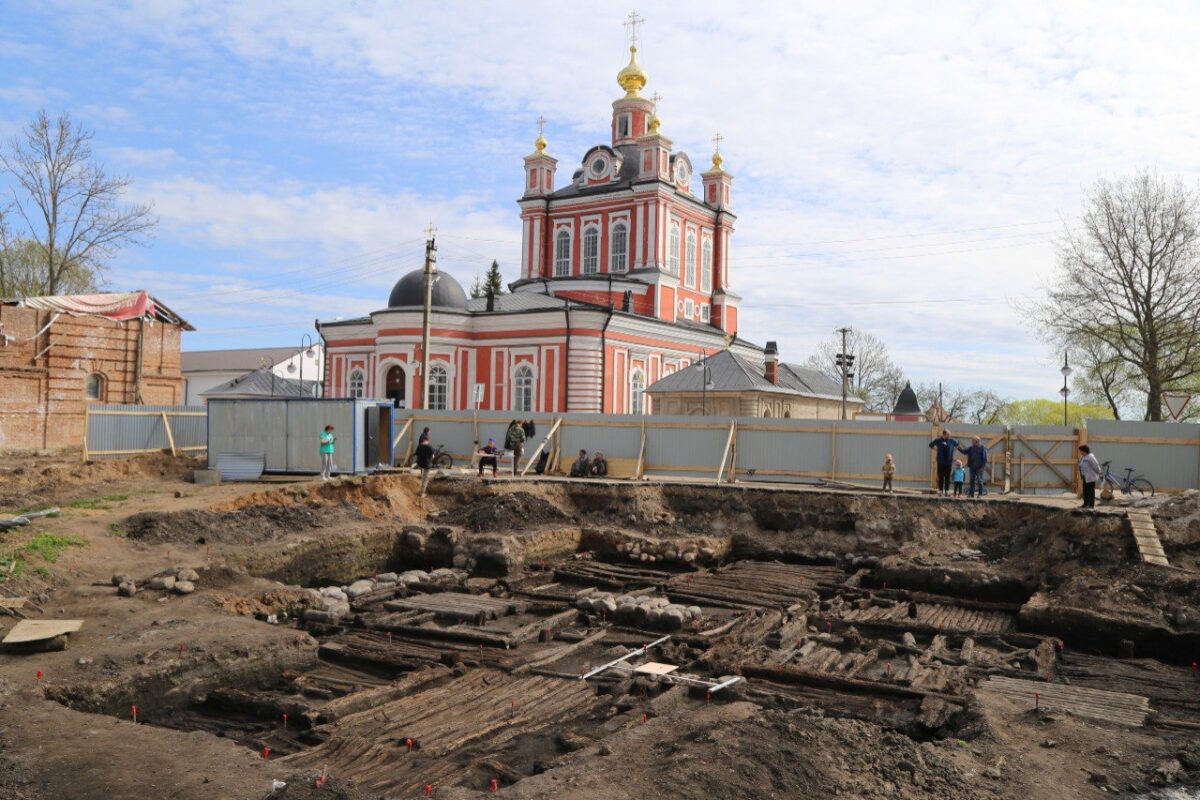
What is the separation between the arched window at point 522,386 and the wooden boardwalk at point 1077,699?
28.5m

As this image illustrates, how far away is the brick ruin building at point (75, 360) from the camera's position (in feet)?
93.8

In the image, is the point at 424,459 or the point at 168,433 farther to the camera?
the point at 168,433

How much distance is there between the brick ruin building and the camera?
93.8ft

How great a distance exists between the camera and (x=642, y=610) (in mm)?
13203

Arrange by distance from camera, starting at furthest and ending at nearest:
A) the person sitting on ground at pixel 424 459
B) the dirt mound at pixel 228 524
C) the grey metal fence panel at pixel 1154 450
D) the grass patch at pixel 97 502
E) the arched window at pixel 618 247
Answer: the arched window at pixel 618 247
the person sitting on ground at pixel 424 459
the grey metal fence panel at pixel 1154 450
the grass patch at pixel 97 502
the dirt mound at pixel 228 524

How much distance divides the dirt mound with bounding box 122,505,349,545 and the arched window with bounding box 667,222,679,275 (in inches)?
1161

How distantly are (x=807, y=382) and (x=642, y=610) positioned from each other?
3238 cm

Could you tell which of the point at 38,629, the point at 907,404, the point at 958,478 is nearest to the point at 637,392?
the point at 958,478

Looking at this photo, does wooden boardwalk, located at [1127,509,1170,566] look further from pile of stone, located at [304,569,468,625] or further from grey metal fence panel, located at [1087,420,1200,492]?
pile of stone, located at [304,569,468,625]

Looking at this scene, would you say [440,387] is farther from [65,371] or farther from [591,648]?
[591,648]

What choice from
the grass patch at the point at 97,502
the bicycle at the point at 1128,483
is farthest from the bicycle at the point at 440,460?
the bicycle at the point at 1128,483

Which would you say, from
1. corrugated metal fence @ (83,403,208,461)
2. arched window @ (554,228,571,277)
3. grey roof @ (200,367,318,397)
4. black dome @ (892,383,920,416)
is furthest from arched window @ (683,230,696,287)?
corrugated metal fence @ (83,403,208,461)

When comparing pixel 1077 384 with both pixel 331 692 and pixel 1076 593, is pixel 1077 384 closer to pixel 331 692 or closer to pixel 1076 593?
pixel 1076 593

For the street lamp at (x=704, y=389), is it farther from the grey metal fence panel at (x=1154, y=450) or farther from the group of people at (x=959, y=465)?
the grey metal fence panel at (x=1154, y=450)
